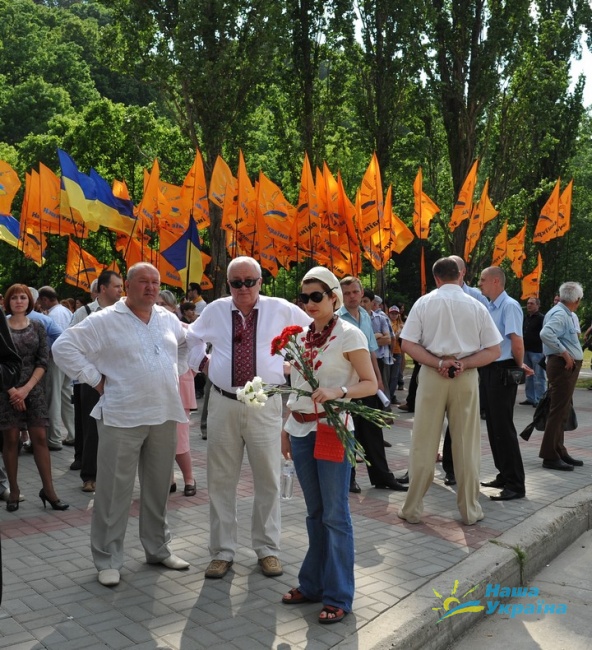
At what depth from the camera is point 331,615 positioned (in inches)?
171

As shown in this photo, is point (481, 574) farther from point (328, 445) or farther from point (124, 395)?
point (124, 395)

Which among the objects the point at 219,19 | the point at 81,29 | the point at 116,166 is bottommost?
the point at 116,166

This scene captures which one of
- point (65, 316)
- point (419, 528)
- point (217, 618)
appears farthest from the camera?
point (65, 316)

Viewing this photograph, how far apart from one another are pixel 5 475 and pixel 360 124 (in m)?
19.5

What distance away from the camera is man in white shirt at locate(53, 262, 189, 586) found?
5.05 metres

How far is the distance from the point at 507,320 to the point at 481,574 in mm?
3079

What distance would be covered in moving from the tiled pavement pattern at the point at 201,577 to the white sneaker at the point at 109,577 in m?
0.05

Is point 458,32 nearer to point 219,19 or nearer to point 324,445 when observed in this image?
point 219,19

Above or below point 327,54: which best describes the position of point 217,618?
below

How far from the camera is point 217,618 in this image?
4391 millimetres

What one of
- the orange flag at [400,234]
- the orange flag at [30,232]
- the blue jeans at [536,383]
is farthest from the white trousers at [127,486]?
the orange flag at [400,234]

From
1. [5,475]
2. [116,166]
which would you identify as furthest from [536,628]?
[116,166]

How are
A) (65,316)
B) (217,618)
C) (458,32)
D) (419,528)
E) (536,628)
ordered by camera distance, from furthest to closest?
(458,32), (65,316), (419,528), (536,628), (217,618)

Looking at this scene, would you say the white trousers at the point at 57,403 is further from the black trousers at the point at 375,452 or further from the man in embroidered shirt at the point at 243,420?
the man in embroidered shirt at the point at 243,420
